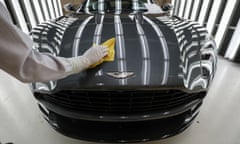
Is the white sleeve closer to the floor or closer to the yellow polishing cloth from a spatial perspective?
the yellow polishing cloth

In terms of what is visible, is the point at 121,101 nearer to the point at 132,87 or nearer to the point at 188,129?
the point at 132,87

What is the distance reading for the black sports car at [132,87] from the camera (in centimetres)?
89

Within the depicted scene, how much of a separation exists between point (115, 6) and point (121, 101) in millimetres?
1290

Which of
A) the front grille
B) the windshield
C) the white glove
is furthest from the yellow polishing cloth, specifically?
the windshield

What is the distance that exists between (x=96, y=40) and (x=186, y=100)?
2.21 ft

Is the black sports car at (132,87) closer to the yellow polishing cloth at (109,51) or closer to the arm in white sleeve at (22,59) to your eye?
the yellow polishing cloth at (109,51)

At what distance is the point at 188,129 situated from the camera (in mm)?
1300

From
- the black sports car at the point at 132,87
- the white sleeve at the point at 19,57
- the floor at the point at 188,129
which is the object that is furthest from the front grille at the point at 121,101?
the floor at the point at 188,129

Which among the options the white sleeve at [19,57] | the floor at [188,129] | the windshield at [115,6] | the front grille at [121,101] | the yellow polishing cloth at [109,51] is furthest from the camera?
the windshield at [115,6]

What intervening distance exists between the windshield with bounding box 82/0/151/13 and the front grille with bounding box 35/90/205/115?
1.15 metres

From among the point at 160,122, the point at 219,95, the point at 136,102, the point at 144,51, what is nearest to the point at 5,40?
the point at 136,102

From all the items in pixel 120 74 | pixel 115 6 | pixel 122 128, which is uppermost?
pixel 115 6

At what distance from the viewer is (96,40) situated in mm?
1176

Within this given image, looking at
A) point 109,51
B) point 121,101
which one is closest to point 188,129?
point 121,101
